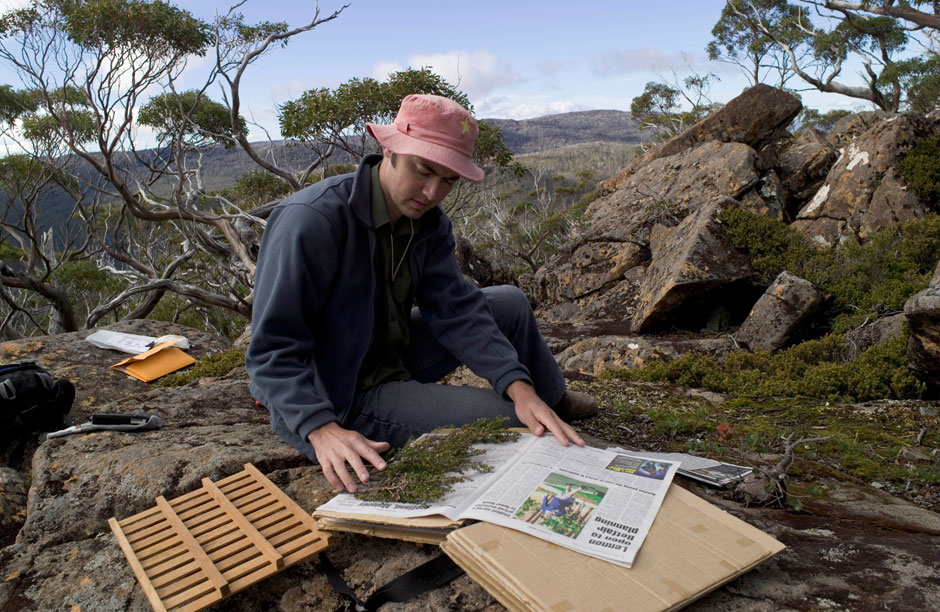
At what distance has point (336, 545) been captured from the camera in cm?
170

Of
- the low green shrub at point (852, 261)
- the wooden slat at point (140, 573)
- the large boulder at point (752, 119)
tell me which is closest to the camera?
the wooden slat at point (140, 573)

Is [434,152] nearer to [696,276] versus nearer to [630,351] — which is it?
[630,351]

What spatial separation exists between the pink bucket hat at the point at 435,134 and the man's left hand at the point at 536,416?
2.41ft

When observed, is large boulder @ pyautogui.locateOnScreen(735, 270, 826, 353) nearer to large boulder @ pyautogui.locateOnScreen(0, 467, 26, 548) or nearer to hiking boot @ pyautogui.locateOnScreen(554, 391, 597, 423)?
hiking boot @ pyautogui.locateOnScreen(554, 391, 597, 423)

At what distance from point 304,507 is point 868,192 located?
6.88 m

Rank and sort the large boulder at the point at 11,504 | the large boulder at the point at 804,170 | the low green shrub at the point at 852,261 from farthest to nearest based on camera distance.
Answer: the large boulder at the point at 804,170
the low green shrub at the point at 852,261
the large boulder at the point at 11,504

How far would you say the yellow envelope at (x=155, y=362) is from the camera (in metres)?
4.20

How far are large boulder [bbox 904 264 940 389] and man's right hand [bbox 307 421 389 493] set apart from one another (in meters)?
3.23

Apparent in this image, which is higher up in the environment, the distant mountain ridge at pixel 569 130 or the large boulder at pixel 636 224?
the distant mountain ridge at pixel 569 130

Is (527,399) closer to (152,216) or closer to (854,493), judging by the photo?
(854,493)

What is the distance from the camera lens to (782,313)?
16.8 feet

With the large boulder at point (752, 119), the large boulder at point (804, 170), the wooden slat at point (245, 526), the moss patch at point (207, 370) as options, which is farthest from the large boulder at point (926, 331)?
the large boulder at point (752, 119)

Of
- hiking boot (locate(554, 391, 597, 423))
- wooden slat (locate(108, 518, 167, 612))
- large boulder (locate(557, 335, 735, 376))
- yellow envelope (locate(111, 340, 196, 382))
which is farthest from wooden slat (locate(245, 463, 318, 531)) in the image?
large boulder (locate(557, 335, 735, 376))

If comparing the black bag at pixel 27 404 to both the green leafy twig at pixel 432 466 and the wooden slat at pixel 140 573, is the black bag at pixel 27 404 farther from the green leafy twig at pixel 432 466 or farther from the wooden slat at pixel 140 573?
the green leafy twig at pixel 432 466
